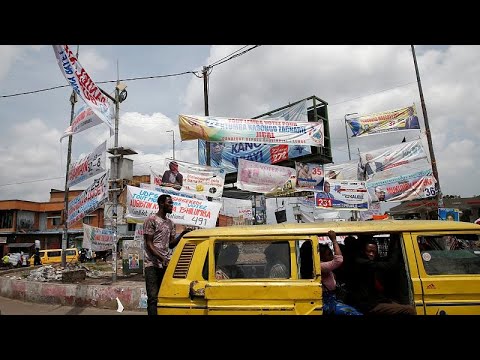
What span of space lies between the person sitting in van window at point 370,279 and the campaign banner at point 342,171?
13.1m

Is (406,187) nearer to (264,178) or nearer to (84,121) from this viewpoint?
(264,178)

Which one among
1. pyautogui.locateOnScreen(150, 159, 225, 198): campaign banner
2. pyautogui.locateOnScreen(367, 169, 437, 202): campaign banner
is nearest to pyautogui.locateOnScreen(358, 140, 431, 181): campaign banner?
pyautogui.locateOnScreen(367, 169, 437, 202): campaign banner

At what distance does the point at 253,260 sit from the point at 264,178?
810cm

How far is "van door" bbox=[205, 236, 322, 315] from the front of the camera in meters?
3.43

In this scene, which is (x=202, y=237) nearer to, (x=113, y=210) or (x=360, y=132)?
(x=113, y=210)

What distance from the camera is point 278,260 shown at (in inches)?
142

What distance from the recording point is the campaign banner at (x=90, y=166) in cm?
947

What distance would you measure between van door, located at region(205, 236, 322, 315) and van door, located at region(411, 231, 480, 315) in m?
1.07

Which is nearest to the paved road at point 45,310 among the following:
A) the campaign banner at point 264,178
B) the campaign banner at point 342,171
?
the campaign banner at point 264,178

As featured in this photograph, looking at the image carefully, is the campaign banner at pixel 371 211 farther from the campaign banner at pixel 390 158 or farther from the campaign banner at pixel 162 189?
the campaign banner at pixel 162 189
